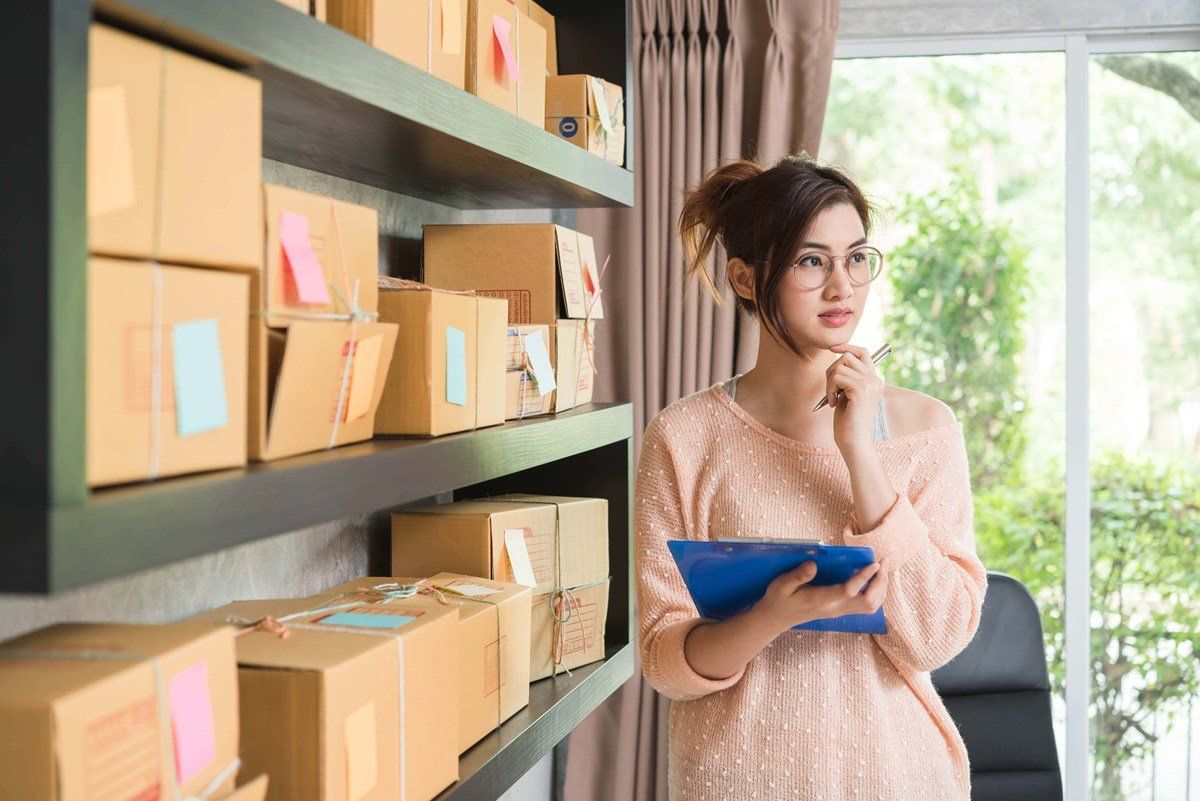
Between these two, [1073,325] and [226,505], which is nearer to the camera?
[226,505]

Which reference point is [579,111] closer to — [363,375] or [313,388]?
[363,375]

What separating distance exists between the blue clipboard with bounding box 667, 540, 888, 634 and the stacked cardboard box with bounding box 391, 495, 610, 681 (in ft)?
0.92

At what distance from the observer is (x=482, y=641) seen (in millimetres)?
1438

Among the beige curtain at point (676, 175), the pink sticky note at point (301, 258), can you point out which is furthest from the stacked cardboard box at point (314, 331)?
the beige curtain at point (676, 175)

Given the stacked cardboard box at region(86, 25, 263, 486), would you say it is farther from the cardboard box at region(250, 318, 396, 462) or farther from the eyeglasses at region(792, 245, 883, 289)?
the eyeglasses at region(792, 245, 883, 289)

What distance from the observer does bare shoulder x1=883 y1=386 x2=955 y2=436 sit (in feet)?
5.36

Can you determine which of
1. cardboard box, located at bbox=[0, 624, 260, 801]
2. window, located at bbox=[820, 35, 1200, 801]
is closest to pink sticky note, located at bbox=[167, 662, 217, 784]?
cardboard box, located at bbox=[0, 624, 260, 801]

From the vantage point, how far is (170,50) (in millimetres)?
824

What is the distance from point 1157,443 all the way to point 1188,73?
0.98m

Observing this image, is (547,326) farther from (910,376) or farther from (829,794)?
(910,376)

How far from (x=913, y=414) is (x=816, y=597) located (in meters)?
0.37

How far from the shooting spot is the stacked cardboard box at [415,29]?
1.18 meters

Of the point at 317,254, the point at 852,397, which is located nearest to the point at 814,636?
the point at 852,397

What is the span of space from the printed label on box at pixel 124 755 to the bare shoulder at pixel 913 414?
3.70 feet
